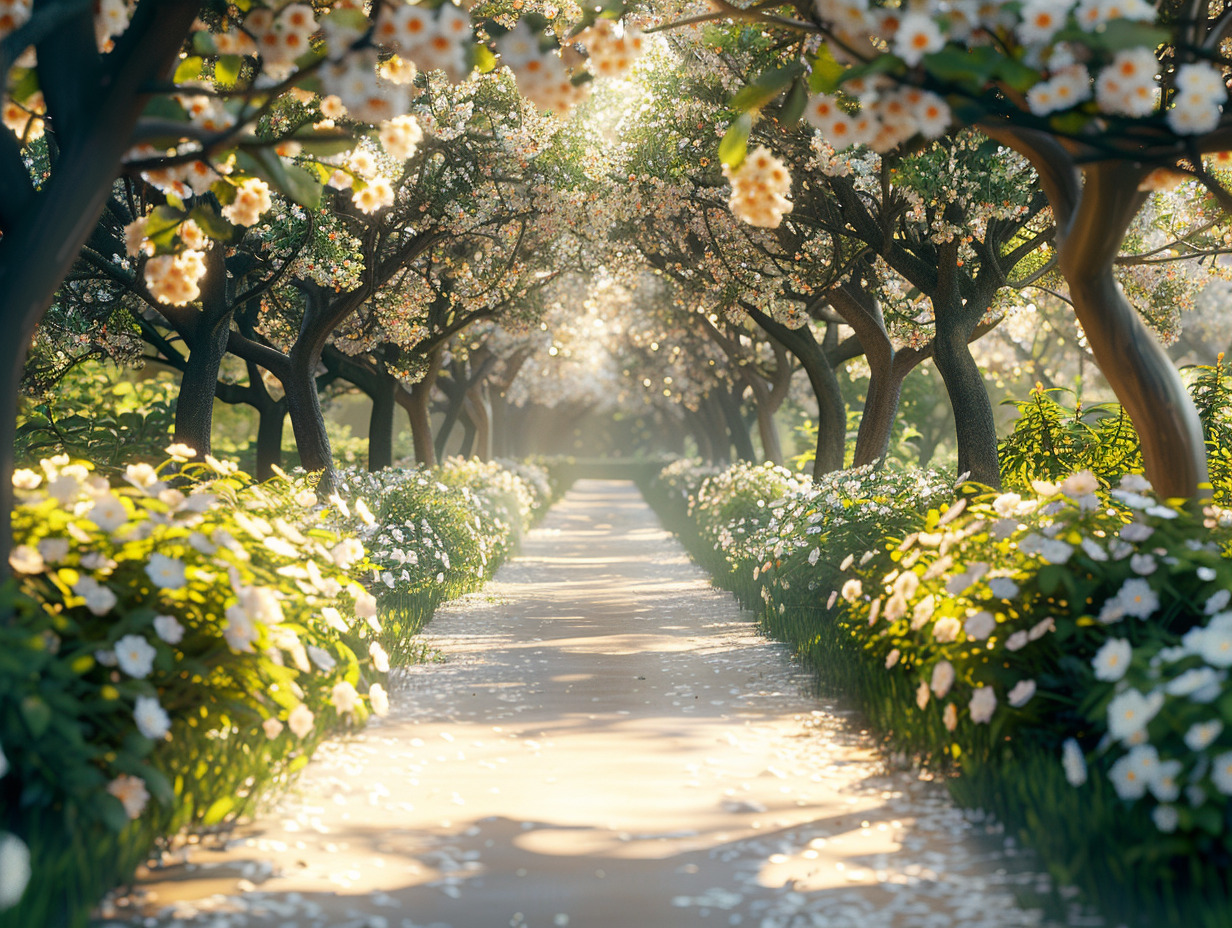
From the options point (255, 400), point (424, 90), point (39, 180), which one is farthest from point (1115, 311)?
point (255, 400)

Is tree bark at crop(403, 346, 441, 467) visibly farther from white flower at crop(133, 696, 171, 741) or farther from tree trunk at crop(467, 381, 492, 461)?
white flower at crop(133, 696, 171, 741)

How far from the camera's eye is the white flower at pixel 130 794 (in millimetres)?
3818

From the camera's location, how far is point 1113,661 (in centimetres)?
396

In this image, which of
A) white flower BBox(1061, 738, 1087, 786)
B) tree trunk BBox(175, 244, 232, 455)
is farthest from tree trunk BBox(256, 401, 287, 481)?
white flower BBox(1061, 738, 1087, 786)

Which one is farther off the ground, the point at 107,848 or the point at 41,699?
the point at 41,699

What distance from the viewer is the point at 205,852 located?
13.2 feet

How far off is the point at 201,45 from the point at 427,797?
3.52m

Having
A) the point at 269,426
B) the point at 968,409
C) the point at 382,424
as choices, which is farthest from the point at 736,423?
→ the point at 968,409

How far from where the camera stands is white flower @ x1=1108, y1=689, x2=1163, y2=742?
3551 mm

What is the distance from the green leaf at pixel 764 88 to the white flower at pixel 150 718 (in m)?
3.39

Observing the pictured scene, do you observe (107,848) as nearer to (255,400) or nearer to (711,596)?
(711,596)

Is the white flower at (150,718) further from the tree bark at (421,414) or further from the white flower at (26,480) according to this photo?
the tree bark at (421,414)

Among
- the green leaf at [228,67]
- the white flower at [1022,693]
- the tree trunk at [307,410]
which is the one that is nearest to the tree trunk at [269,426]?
the tree trunk at [307,410]

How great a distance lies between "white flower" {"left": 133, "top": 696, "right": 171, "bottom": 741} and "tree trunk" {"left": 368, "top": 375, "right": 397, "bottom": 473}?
533 inches
